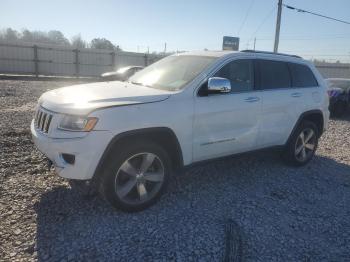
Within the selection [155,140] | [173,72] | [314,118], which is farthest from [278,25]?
[155,140]

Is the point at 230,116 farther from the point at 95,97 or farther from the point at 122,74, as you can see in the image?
the point at 122,74

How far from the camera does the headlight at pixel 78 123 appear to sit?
3.46 meters

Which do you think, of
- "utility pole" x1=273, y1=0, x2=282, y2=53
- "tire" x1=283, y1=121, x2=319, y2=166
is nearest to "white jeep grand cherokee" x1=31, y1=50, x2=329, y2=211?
"tire" x1=283, y1=121, x2=319, y2=166

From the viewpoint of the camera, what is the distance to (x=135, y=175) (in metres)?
3.89

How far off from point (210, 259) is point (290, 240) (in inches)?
38.4

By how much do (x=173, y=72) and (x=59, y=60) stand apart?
2088 centimetres

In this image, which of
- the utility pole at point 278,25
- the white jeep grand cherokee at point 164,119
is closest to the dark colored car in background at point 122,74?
the white jeep grand cherokee at point 164,119

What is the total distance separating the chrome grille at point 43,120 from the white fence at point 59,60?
65.7 feet

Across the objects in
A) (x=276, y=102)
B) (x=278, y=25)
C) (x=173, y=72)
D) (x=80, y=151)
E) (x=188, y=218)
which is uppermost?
(x=278, y=25)

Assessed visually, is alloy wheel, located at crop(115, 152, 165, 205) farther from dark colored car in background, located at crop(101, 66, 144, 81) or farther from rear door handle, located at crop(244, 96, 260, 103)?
dark colored car in background, located at crop(101, 66, 144, 81)

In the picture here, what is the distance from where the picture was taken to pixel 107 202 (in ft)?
13.4

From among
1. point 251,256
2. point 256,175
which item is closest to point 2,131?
point 256,175

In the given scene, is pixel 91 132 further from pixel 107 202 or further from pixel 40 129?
pixel 107 202

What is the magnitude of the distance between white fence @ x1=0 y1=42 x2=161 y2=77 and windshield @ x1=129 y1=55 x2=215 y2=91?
19.3m
